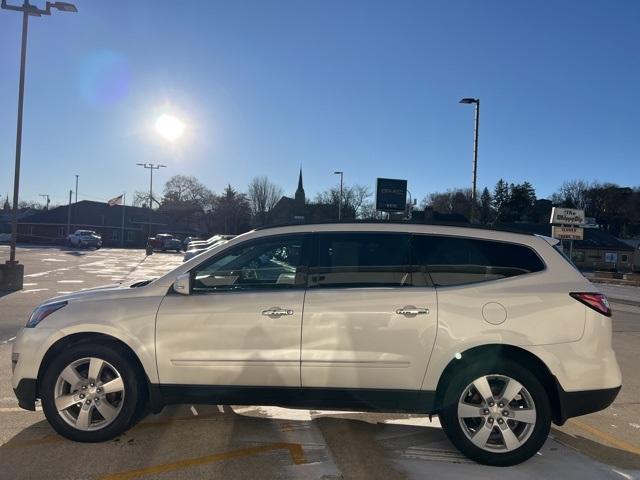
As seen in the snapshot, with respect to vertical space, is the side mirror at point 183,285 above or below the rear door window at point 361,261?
below

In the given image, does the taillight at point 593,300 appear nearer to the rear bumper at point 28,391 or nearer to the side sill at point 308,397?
the side sill at point 308,397

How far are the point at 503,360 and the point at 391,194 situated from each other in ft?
85.8

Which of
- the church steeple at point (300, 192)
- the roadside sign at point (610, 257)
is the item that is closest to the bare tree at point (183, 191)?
the church steeple at point (300, 192)

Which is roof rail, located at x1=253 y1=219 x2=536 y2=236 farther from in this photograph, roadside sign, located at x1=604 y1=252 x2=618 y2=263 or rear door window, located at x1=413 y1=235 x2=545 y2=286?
roadside sign, located at x1=604 y1=252 x2=618 y2=263

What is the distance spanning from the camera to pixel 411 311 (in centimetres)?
394

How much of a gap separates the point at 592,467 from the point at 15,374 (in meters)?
4.53

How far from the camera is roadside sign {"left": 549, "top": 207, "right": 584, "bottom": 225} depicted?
2895 centimetres

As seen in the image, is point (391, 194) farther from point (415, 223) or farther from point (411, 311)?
point (411, 311)

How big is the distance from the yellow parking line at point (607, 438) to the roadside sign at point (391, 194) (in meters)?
24.8

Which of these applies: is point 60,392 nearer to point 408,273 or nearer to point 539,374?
point 408,273

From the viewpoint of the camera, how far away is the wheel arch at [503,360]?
393 centimetres

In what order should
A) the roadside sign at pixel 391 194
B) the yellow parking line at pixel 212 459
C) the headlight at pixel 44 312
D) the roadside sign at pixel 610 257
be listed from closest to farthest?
the yellow parking line at pixel 212 459
the headlight at pixel 44 312
the roadside sign at pixel 391 194
the roadside sign at pixel 610 257

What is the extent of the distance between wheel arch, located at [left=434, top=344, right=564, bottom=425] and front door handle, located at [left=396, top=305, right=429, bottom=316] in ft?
1.38

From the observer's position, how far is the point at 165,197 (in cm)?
10269
